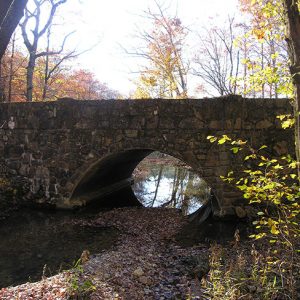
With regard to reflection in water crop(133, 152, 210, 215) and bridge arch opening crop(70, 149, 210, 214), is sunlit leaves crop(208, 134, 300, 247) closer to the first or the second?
bridge arch opening crop(70, 149, 210, 214)

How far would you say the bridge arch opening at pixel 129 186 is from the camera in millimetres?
10219

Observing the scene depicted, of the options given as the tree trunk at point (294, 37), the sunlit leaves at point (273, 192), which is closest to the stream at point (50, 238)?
the sunlit leaves at point (273, 192)

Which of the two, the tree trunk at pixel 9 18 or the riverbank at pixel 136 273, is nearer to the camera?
the tree trunk at pixel 9 18

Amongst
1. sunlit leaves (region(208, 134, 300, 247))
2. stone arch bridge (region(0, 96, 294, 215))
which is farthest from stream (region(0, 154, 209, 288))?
sunlit leaves (region(208, 134, 300, 247))

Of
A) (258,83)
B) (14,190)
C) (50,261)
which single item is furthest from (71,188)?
(258,83)

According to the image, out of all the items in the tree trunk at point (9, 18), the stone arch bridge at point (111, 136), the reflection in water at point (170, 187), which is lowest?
the reflection in water at point (170, 187)

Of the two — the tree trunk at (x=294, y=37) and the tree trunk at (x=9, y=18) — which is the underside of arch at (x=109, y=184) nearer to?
the tree trunk at (x=9, y=18)

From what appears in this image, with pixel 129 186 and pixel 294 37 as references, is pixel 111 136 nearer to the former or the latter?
pixel 129 186

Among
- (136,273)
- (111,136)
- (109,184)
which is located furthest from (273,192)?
(109,184)

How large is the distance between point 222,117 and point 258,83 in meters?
4.73

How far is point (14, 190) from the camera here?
10.1 meters

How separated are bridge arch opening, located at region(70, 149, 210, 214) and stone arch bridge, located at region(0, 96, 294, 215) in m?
0.11

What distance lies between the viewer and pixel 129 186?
1455 centimetres

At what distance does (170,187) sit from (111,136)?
6.14m
